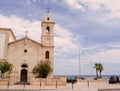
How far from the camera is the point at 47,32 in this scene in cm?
4806

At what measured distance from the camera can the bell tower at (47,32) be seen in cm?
4747

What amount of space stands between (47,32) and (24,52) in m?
6.98

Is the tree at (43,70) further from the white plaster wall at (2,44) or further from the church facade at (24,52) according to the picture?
Result: the white plaster wall at (2,44)

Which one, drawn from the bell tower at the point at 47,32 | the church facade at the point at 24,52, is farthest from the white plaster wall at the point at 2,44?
the bell tower at the point at 47,32

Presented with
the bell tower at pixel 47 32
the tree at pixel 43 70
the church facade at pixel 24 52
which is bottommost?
the tree at pixel 43 70

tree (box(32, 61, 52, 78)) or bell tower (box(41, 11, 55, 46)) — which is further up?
bell tower (box(41, 11, 55, 46))

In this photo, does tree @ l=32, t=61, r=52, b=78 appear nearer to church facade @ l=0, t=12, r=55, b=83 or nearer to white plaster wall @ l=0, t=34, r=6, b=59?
church facade @ l=0, t=12, r=55, b=83

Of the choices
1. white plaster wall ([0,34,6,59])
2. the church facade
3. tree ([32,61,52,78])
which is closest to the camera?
tree ([32,61,52,78])

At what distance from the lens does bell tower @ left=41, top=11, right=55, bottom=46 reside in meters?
47.5

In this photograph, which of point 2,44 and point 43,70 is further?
point 2,44

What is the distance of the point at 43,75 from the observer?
39.8 metres

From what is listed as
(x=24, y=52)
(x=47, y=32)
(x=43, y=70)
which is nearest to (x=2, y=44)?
(x=24, y=52)

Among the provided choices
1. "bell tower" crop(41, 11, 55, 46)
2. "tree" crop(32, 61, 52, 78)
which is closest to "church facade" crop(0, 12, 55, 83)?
"bell tower" crop(41, 11, 55, 46)

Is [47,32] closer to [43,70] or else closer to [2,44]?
[2,44]
